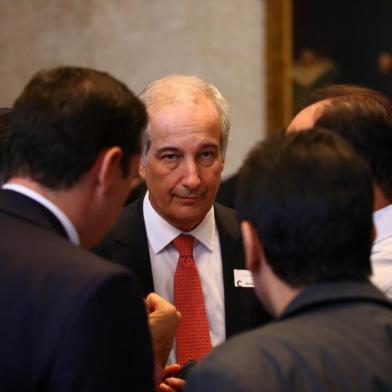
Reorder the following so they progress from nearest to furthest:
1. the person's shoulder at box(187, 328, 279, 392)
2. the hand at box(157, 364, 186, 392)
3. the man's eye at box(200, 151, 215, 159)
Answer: the person's shoulder at box(187, 328, 279, 392)
the hand at box(157, 364, 186, 392)
the man's eye at box(200, 151, 215, 159)

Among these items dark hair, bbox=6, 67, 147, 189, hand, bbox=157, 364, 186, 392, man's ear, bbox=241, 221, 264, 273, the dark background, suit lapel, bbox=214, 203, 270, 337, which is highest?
dark hair, bbox=6, 67, 147, 189

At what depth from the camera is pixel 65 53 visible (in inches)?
298

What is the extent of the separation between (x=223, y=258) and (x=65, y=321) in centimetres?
151

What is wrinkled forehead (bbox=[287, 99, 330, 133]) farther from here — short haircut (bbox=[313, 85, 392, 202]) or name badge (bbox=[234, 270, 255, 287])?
name badge (bbox=[234, 270, 255, 287])

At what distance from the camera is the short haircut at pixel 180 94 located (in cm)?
366

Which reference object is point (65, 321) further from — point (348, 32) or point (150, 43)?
point (348, 32)

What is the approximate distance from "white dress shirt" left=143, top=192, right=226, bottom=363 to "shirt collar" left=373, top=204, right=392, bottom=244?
2.67 feet

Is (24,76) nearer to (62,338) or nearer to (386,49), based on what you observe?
(386,49)

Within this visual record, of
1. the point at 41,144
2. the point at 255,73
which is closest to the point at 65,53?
→ the point at 255,73

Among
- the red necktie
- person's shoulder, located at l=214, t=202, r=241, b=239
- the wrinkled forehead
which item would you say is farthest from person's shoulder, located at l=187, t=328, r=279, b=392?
person's shoulder, located at l=214, t=202, r=241, b=239

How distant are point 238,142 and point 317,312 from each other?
18.1ft

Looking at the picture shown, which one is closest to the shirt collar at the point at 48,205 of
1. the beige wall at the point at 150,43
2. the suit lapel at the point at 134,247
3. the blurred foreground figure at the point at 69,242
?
the blurred foreground figure at the point at 69,242

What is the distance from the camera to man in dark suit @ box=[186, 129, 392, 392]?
1.87 m

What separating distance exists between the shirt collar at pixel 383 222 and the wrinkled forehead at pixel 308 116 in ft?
1.22
